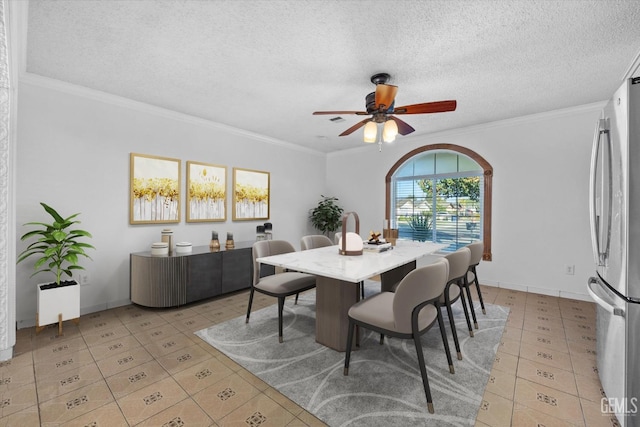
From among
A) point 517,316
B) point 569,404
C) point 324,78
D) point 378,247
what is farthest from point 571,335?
point 324,78

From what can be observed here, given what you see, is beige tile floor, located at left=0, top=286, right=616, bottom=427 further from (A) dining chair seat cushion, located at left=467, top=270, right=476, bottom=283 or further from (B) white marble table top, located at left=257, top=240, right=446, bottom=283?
(B) white marble table top, located at left=257, top=240, right=446, bottom=283

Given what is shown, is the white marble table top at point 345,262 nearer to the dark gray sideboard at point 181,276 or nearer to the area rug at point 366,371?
the area rug at point 366,371

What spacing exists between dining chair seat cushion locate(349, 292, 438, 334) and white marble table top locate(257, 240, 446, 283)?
279 millimetres

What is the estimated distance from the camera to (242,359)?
2334mm

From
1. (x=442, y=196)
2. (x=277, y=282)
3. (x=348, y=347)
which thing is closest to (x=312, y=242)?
(x=277, y=282)

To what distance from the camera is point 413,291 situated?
5.77ft

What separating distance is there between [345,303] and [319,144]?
4139 millimetres

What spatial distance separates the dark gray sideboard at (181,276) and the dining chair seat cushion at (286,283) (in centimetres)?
122

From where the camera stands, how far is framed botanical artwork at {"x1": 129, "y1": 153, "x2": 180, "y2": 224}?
3689mm

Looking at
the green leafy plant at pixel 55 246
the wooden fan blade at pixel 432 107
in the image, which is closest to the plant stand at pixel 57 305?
the green leafy plant at pixel 55 246

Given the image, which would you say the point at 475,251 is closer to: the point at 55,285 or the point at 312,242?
the point at 312,242

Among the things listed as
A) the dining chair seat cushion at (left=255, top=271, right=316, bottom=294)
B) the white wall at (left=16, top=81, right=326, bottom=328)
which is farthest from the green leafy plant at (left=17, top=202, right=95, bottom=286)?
the dining chair seat cushion at (left=255, top=271, right=316, bottom=294)

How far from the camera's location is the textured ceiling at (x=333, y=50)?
6.50 feet

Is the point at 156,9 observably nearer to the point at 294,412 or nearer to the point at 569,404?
the point at 294,412
